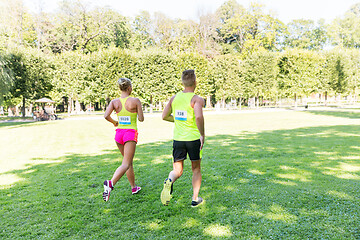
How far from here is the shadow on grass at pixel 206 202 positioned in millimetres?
3447

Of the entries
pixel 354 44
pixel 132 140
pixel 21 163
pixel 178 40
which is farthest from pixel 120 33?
pixel 354 44

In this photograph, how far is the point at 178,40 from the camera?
164 feet

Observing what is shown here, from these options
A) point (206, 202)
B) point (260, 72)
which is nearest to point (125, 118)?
point (206, 202)

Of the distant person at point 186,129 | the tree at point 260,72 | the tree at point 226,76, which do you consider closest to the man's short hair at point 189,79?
the distant person at point 186,129

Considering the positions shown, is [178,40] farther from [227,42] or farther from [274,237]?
[274,237]

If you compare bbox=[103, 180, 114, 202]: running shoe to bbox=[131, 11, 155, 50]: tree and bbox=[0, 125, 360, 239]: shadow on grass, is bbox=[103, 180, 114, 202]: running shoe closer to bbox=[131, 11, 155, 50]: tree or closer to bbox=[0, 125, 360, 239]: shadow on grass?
bbox=[0, 125, 360, 239]: shadow on grass

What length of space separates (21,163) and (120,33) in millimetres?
53459

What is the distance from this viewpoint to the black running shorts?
4031 millimetres

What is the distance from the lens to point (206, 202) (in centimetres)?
439

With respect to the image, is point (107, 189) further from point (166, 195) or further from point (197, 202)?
point (197, 202)

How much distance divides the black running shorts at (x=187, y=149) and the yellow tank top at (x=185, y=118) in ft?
0.22

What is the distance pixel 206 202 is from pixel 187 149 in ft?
3.57

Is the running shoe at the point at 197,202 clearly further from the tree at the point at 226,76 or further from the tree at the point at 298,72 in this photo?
the tree at the point at 298,72

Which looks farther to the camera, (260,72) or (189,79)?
(260,72)
